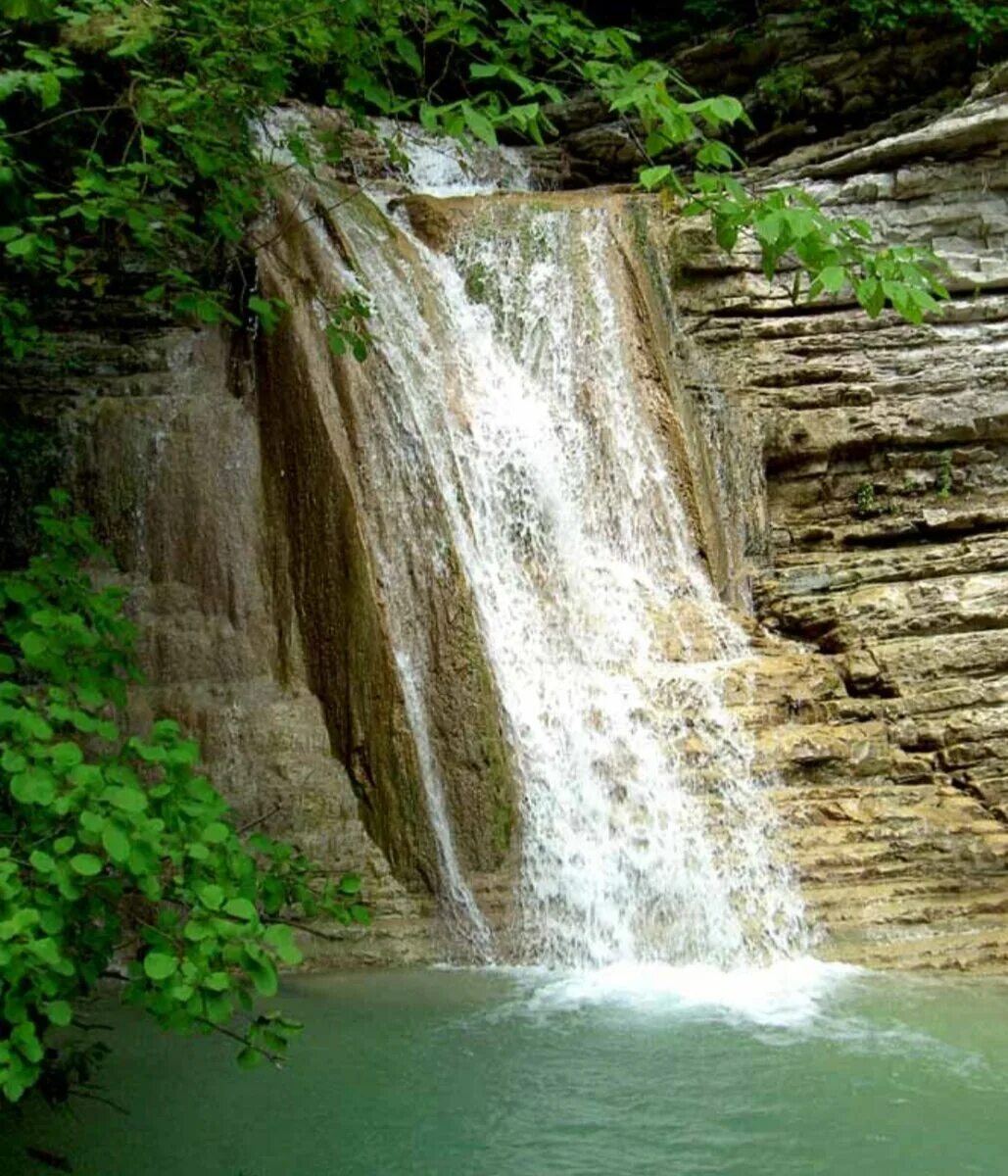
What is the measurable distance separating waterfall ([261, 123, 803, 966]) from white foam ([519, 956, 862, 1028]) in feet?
0.56

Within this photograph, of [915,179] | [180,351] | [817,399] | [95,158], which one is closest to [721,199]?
[95,158]

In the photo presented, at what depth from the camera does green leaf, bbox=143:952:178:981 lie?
3.13 metres

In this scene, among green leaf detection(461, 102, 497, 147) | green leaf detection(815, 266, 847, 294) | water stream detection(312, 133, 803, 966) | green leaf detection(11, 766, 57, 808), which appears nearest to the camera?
green leaf detection(11, 766, 57, 808)

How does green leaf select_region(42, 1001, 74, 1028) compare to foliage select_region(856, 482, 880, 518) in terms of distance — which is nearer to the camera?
green leaf select_region(42, 1001, 74, 1028)

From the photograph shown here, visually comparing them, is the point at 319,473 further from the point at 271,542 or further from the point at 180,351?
the point at 180,351

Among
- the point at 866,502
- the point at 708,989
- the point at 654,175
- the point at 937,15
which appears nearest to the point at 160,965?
the point at 654,175

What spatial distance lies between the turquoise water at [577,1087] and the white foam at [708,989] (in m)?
0.02

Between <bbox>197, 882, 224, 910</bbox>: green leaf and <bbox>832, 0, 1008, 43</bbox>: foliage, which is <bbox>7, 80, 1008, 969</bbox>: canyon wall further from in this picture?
<bbox>197, 882, 224, 910</bbox>: green leaf

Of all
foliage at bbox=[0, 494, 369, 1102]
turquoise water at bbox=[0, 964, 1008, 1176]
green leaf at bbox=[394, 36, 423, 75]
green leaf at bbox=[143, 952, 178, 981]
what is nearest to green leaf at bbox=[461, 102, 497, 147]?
green leaf at bbox=[394, 36, 423, 75]

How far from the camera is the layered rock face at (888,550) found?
24.5ft

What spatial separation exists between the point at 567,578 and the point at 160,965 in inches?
236

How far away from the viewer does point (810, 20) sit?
13.7 meters

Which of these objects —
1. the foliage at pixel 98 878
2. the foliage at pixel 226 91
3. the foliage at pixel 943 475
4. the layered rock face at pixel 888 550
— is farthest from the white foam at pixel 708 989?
the foliage at pixel 943 475

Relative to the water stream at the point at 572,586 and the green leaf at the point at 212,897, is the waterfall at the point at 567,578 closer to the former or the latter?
the water stream at the point at 572,586
